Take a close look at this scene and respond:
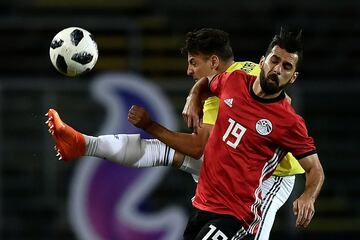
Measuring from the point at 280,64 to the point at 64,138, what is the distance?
1.32 metres

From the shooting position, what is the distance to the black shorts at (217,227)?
5.62m

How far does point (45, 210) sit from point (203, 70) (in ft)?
12.6

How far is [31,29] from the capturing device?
36.2 ft

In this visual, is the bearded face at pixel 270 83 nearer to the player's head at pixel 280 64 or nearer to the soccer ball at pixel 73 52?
the player's head at pixel 280 64

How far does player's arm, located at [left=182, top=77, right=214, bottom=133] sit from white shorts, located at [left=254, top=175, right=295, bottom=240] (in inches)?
19.7

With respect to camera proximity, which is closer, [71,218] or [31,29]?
[71,218]

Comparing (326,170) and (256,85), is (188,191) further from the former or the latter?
(256,85)

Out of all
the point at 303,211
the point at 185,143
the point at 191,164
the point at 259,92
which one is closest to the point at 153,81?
the point at 191,164

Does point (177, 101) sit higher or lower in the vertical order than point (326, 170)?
higher

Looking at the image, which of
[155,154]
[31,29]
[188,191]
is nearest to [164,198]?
[188,191]

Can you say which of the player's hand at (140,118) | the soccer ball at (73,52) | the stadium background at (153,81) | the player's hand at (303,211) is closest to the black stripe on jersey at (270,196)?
the player's hand at (303,211)

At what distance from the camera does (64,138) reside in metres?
6.16

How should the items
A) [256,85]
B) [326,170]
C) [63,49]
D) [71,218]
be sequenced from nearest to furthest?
[256,85]
[63,49]
[71,218]
[326,170]

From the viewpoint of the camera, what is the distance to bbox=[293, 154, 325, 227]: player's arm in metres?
5.34
